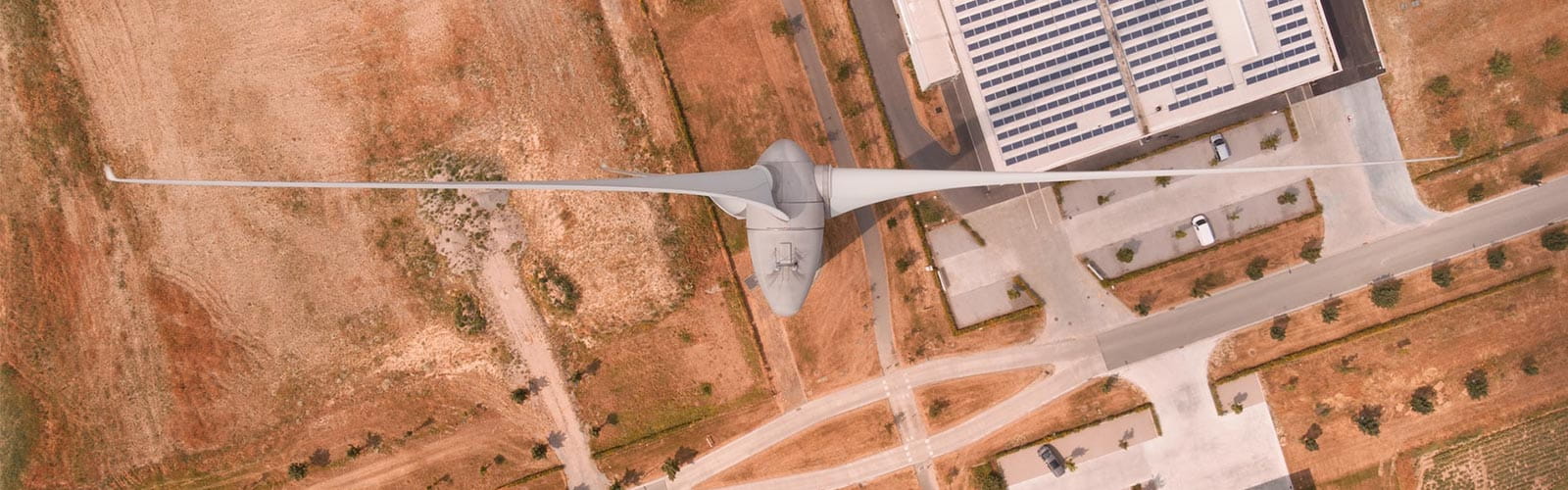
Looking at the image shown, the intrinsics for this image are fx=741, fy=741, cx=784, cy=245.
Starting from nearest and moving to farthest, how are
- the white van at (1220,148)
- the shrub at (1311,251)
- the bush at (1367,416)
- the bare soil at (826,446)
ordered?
the shrub at (1311,251), the white van at (1220,148), the bush at (1367,416), the bare soil at (826,446)

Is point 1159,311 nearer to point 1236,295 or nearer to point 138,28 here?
point 1236,295

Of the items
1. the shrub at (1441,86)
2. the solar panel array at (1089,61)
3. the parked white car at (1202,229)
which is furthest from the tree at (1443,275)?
the solar panel array at (1089,61)

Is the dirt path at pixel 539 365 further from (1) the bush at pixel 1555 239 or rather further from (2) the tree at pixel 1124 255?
(1) the bush at pixel 1555 239

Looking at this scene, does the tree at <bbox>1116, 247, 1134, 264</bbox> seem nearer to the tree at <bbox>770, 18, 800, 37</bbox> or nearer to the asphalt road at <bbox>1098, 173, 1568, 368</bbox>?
the asphalt road at <bbox>1098, 173, 1568, 368</bbox>

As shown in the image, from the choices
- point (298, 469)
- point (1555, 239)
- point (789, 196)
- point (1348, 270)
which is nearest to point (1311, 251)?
point (1348, 270)

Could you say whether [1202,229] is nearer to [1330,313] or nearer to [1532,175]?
[1330,313]
